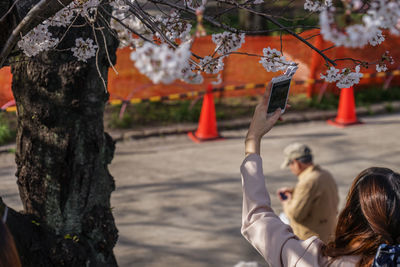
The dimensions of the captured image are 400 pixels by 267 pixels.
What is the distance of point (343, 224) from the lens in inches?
76.4

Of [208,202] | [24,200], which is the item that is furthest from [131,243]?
[24,200]

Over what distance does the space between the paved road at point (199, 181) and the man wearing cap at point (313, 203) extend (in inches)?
33.9

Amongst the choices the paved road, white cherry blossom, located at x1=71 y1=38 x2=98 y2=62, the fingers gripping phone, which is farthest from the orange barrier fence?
the fingers gripping phone

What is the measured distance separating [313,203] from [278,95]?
7.42 feet

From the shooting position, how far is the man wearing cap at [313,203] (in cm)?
422

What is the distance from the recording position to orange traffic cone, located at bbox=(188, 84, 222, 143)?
787 centimetres

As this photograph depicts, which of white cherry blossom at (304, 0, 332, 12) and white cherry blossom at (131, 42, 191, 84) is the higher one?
white cherry blossom at (304, 0, 332, 12)

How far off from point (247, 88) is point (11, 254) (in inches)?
297

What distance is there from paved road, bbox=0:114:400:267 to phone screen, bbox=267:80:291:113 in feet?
9.63

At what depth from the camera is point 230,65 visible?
28.4 feet

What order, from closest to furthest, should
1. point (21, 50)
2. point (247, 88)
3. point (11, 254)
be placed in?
point (11, 254)
point (21, 50)
point (247, 88)

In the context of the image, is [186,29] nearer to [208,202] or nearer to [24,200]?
[24,200]

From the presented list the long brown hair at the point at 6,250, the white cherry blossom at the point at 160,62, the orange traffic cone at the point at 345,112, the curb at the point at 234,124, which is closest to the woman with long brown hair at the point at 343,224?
the white cherry blossom at the point at 160,62

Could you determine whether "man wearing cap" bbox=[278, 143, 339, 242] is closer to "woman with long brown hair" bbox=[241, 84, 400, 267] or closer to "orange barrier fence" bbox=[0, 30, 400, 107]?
"woman with long brown hair" bbox=[241, 84, 400, 267]
